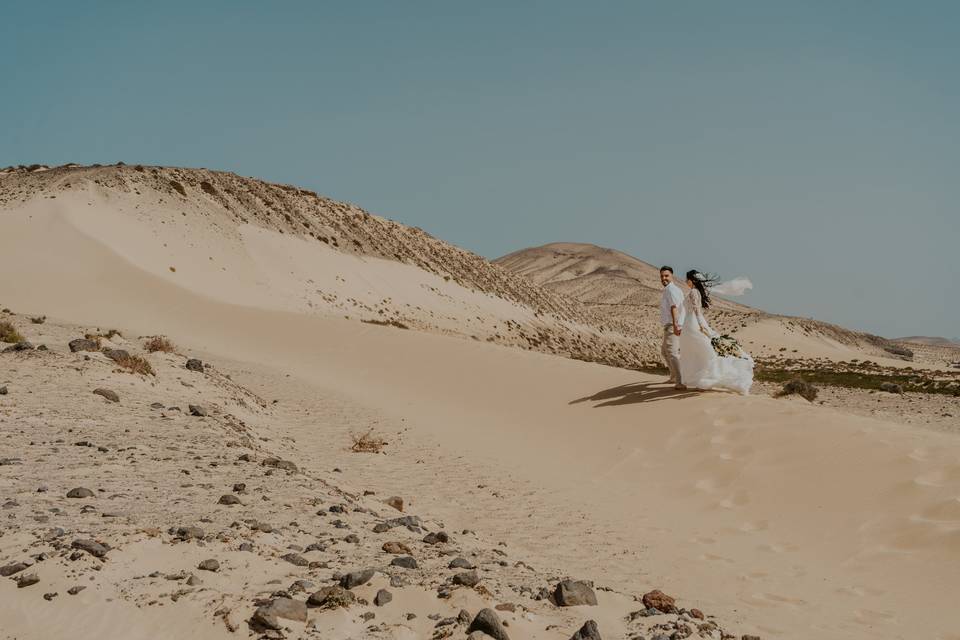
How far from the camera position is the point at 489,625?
4242 millimetres

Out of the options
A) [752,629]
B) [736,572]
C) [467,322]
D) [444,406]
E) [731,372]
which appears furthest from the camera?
[467,322]

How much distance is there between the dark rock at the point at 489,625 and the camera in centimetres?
422

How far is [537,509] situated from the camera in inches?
344

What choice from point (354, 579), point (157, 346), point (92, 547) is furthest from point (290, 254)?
point (354, 579)

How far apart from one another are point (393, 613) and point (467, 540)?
2.50 meters

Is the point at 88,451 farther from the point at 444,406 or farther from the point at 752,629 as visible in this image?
the point at 444,406

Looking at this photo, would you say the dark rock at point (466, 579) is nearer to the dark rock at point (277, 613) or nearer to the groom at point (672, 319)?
the dark rock at point (277, 613)

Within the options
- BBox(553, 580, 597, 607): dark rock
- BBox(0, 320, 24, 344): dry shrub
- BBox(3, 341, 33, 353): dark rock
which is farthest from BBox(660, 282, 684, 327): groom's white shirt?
BBox(0, 320, 24, 344): dry shrub

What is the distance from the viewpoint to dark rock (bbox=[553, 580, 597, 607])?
15.7ft

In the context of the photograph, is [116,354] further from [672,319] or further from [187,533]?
[672,319]

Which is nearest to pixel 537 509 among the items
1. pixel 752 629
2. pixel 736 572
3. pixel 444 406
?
pixel 736 572

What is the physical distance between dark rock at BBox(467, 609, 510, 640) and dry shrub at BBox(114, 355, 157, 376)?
31.9 feet

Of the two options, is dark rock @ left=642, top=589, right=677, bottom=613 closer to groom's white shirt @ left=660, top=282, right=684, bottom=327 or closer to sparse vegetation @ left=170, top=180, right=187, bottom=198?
groom's white shirt @ left=660, top=282, right=684, bottom=327

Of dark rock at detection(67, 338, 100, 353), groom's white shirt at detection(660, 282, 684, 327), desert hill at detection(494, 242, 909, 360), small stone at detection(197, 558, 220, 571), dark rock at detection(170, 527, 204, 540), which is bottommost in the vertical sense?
small stone at detection(197, 558, 220, 571)
